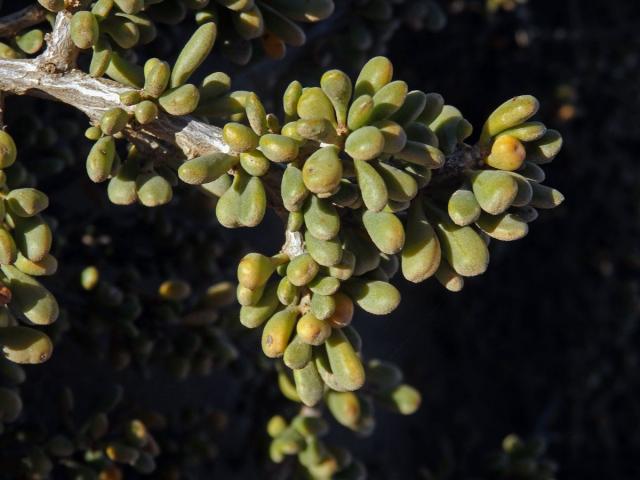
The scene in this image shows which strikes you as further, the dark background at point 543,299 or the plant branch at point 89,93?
the dark background at point 543,299

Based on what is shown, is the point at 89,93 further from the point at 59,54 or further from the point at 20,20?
the point at 20,20

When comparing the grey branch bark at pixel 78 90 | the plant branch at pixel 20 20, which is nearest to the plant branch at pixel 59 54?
the grey branch bark at pixel 78 90

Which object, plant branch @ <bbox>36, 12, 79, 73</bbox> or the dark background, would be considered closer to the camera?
plant branch @ <bbox>36, 12, 79, 73</bbox>

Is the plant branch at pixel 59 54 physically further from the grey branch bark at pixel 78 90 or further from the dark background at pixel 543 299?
the dark background at pixel 543 299

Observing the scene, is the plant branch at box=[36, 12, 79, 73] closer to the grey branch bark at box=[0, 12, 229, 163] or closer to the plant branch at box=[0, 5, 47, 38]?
the grey branch bark at box=[0, 12, 229, 163]

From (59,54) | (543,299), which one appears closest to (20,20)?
(59,54)

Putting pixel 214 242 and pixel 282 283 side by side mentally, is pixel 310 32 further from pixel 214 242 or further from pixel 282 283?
pixel 282 283

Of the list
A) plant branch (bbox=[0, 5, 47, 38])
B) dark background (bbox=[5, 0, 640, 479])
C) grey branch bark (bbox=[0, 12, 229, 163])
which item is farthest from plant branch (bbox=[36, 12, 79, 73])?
dark background (bbox=[5, 0, 640, 479])

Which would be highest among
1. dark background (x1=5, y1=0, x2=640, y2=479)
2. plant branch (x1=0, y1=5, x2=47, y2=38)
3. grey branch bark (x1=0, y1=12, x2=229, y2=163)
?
grey branch bark (x1=0, y1=12, x2=229, y2=163)
